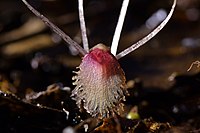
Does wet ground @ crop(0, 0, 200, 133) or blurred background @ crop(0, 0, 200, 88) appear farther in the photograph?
blurred background @ crop(0, 0, 200, 88)

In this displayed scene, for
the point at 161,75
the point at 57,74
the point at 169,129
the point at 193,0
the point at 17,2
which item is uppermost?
the point at 17,2

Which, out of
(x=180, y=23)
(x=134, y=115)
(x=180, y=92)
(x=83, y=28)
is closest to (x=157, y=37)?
(x=180, y=23)

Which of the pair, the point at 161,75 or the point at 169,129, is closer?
the point at 169,129

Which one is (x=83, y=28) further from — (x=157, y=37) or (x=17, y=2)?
(x=17, y=2)

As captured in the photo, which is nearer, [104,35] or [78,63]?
[78,63]

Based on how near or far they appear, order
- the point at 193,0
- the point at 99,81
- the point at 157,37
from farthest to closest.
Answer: the point at 193,0 → the point at 157,37 → the point at 99,81

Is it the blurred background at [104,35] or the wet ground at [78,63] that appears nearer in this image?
the wet ground at [78,63]

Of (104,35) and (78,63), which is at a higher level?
(104,35)

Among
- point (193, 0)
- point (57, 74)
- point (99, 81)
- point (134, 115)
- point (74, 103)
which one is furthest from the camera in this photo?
point (193, 0)
